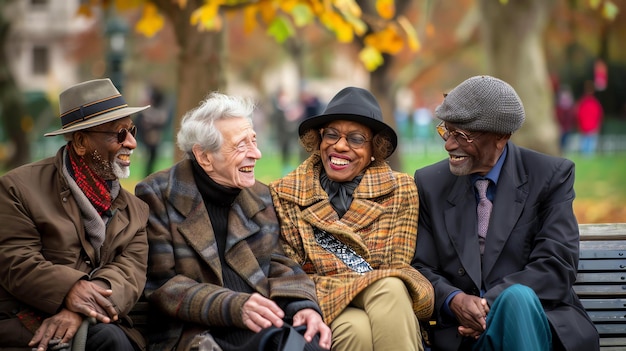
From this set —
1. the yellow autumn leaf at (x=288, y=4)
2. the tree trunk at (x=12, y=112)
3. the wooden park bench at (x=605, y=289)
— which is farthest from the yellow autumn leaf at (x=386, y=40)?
the tree trunk at (x=12, y=112)

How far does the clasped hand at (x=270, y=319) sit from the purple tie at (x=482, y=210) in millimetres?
988

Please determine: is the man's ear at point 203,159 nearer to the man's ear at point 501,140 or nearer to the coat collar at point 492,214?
the coat collar at point 492,214

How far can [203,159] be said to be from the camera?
5.24m

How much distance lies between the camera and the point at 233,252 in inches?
200

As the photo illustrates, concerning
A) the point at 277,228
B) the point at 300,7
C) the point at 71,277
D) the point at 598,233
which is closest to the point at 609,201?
the point at 300,7

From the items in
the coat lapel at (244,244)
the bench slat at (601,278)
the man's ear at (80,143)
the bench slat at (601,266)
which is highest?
the man's ear at (80,143)

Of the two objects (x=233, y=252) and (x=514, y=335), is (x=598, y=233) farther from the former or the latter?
(x=233, y=252)

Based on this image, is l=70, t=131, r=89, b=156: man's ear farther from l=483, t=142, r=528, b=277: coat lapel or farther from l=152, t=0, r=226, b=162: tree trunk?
l=152, t=0, r=226, b=162: tree trunk

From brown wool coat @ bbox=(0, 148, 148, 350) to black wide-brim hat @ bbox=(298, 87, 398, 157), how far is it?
1.24 metres

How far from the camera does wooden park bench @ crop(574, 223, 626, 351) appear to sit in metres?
5.44

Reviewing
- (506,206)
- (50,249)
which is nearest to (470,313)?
(506,206)

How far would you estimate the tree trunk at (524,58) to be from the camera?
13.3 metres

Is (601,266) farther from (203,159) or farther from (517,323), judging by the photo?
(203,159)

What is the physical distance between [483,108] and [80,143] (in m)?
2.07
